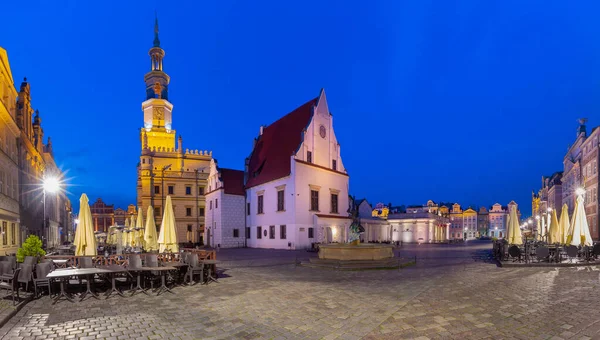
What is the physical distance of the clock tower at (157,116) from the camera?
63375 millimetres

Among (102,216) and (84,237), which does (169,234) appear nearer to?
(84,237)

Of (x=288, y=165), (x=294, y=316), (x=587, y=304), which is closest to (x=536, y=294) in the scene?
(x=587, y=304)

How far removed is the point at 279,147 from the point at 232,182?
356 inches

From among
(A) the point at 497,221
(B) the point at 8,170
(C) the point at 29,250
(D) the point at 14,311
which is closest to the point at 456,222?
(A) the point at 497,221

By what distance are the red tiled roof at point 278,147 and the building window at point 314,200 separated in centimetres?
406

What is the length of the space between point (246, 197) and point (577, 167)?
153ft

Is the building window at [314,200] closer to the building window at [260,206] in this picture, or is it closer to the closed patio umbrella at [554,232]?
the building window at [260,206]

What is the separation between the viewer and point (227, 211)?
45.0 metres

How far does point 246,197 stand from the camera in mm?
46625

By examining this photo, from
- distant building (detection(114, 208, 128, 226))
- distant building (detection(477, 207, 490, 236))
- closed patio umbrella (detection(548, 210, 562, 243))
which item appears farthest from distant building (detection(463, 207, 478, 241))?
distant building (detection(114, 208, 128, 226))

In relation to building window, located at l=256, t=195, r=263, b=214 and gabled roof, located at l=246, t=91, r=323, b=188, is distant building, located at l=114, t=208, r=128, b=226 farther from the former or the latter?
building window, located at l=256, t=195, r=263, b=214

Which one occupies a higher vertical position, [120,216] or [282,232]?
[282,232]

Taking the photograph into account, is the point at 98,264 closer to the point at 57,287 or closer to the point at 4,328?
the point at 57,287

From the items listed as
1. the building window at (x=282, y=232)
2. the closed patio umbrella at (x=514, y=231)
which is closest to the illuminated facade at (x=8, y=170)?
the building window at (x=282, y=232)
